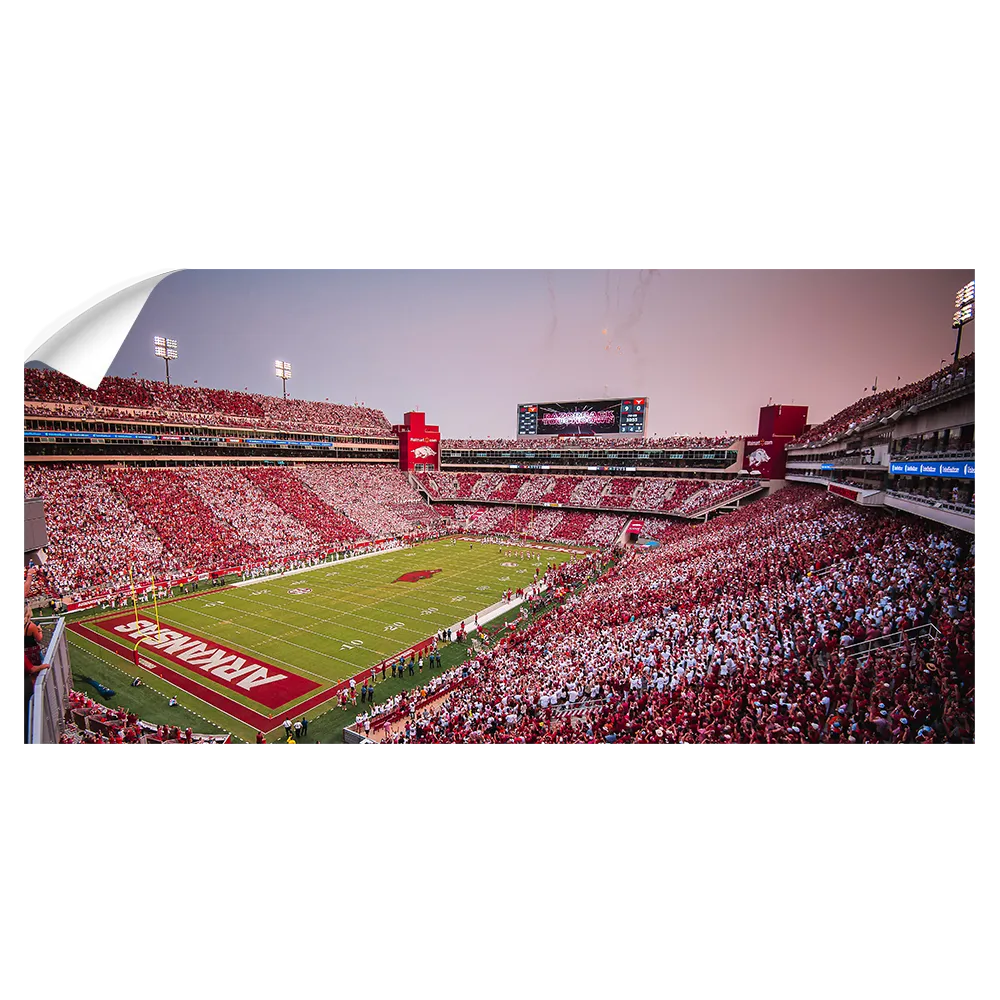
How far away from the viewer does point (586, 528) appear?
31.3 metres

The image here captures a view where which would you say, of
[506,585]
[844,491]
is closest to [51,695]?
[506,585]

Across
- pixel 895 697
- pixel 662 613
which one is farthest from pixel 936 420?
pixel 895 697

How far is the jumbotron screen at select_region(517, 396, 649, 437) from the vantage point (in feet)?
113

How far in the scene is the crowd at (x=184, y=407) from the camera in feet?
79.3

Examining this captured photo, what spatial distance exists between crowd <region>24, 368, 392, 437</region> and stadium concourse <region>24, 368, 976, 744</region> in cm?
17

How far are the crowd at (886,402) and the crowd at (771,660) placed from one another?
2826mm

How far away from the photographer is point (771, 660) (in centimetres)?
693

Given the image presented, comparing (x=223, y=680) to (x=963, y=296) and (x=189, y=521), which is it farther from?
(x=189, y=521)

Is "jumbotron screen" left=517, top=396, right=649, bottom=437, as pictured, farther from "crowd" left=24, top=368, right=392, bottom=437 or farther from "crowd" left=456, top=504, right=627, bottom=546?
"crowd" left=24, top=368, right=392, bottom=437

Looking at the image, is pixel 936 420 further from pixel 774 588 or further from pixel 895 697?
pixel 895 697

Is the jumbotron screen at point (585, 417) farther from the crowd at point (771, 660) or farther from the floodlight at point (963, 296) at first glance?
the floodlight at point (963, 296)

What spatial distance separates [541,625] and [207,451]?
27.8 meters

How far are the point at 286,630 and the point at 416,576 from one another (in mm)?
7667

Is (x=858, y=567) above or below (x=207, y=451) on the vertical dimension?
below
